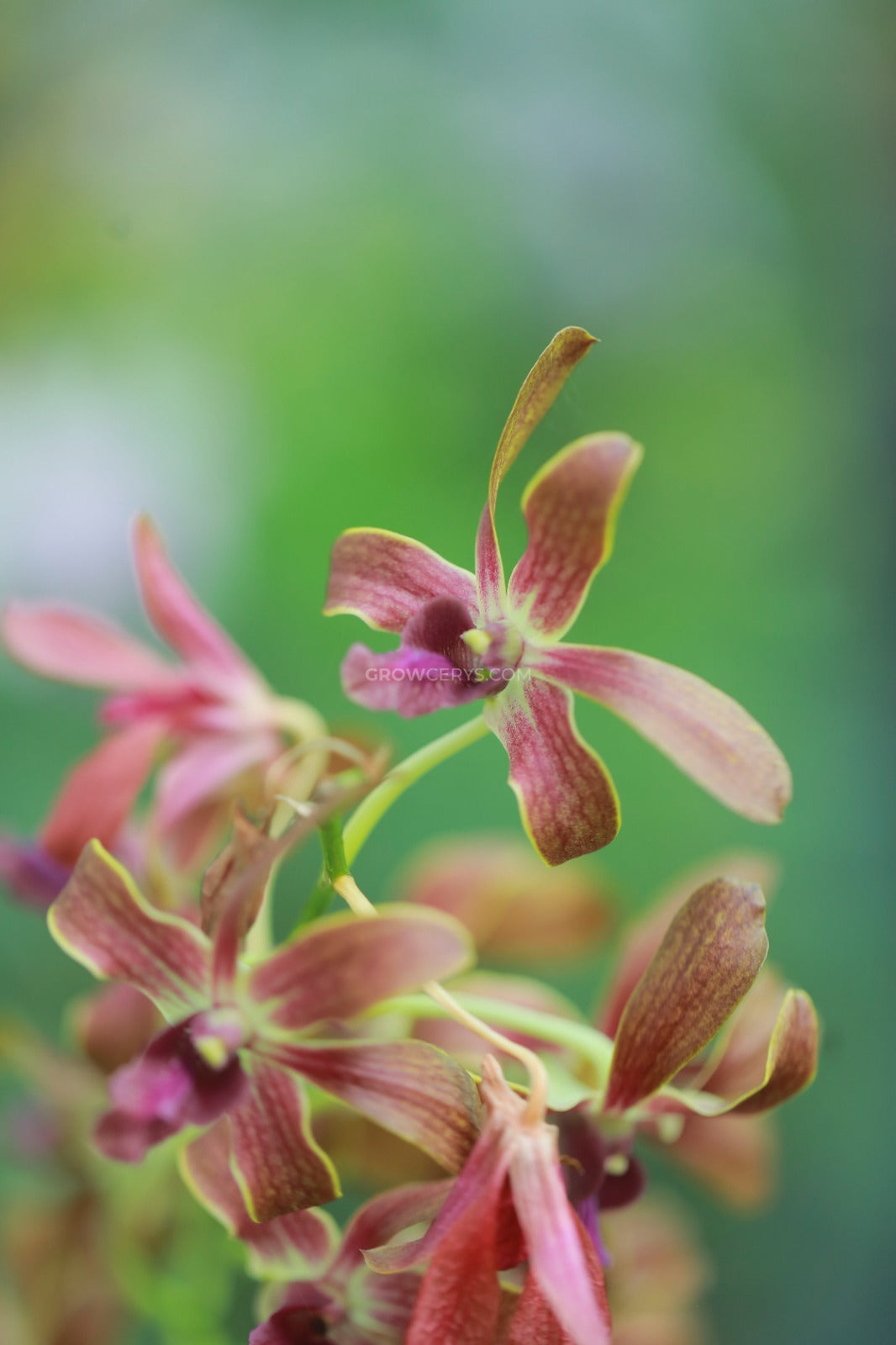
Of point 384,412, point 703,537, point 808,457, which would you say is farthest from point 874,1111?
point 384,412

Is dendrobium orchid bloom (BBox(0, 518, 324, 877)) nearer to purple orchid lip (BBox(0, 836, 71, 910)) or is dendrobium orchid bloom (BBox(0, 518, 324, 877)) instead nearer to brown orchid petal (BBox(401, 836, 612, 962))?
purple orchid lip (BBox(0, 836, 71, 910))

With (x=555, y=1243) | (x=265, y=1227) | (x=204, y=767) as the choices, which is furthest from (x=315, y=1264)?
(x=204, y=767)

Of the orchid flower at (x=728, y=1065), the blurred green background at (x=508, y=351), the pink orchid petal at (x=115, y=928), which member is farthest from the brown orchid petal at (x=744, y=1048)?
the blurred green background at (x=508, y=351)

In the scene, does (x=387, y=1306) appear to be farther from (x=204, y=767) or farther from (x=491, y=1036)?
(x=204, y=767)

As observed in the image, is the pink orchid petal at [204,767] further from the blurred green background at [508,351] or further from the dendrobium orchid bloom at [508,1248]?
the blurred green background at [508,351]

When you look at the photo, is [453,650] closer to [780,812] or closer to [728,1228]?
[780,812]

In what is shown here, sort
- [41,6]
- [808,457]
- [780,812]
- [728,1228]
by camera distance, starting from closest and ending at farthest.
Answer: [780,812], [728,1228], [808,457], [41,6]

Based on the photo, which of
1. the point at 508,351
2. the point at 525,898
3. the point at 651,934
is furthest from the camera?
the point at 508,351
